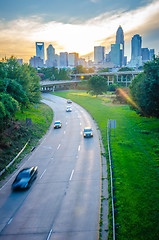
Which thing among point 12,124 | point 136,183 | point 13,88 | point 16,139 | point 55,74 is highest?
point 55,74

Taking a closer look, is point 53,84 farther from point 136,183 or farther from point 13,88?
point 136,183

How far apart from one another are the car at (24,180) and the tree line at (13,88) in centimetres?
870

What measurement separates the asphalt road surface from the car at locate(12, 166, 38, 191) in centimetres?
46

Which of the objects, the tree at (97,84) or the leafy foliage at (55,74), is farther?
the leafy foliage at (55,74)

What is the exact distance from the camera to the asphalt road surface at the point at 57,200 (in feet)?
43.2

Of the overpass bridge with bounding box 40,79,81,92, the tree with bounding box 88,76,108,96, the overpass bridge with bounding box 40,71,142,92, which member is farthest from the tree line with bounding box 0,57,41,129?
the overpass bridge with bounding box 40,71,142,92

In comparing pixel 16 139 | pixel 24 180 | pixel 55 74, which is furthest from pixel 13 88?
pixel 55 74

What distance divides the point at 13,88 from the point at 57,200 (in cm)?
2537

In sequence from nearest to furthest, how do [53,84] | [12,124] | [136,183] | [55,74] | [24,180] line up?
[136,183]
[24,180]
[12,124]
[53,84]
[55,74]

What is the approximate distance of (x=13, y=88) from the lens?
119 feet

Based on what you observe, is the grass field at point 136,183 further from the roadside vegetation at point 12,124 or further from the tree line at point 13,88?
the tree line at point 13,88

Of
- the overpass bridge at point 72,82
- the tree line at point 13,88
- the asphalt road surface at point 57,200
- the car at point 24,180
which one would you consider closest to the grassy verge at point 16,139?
the tree line at point 13,88

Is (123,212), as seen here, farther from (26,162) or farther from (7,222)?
(26,162)

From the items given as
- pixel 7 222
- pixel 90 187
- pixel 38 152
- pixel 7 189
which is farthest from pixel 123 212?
pixel 38 152
